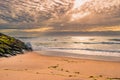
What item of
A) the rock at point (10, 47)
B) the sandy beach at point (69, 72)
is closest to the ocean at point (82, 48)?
the rock at point (10, 47)

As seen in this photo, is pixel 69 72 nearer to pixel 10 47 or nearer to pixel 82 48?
pixel 10 47

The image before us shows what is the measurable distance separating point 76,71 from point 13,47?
649 inches

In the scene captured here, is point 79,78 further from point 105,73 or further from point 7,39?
point 7,39

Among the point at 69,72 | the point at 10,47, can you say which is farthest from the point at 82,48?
the point at 69,72

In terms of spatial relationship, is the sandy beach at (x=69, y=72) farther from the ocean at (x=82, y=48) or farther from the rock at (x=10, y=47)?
the rock at (x=10, y=47)

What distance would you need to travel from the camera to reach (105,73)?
22453 mm

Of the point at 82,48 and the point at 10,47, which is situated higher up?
the point at 10,47

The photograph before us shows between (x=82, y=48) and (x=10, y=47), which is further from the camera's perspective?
(x=82, y=48)

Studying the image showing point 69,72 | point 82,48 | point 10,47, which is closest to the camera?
point 69,72

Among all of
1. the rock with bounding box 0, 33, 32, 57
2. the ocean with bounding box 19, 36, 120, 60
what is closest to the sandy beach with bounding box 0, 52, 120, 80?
the ocean with bounding box 19, 36, 120, 60

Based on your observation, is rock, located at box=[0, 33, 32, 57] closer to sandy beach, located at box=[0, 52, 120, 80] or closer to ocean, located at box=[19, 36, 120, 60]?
ocean, located at box=[19, 36, 120, 60]

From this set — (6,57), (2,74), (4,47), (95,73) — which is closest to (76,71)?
(95,73)

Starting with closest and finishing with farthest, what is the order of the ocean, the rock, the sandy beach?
1. the sandy beach
2. the rock
3. the ocean

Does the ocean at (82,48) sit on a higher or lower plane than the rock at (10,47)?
lower
